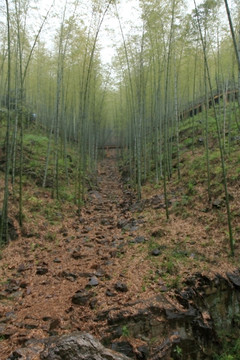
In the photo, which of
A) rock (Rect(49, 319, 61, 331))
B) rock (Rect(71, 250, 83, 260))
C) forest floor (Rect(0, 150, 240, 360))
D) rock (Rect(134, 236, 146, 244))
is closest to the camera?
rock (Rect(49, 319, 61, 331))

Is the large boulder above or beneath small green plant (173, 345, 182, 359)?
above

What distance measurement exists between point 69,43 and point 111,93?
935 centimetres

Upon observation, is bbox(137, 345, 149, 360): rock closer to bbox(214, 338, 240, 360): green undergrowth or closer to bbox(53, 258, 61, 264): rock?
bbox(214, 338, 240, 360): green undergrowth

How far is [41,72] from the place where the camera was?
1130 centimetres

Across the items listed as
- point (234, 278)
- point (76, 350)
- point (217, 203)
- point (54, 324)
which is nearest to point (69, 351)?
point (76, 350)

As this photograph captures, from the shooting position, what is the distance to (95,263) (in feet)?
13.3

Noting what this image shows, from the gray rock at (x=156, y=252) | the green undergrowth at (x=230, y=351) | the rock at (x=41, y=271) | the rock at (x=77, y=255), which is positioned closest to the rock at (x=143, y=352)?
the green undergrowth at (x=230, y=351)

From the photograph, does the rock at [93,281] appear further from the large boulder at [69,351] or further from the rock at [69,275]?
the large boulder at [69,351]

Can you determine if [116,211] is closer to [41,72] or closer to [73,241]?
[73,241]

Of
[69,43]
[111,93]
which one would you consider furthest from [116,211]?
[111,93]

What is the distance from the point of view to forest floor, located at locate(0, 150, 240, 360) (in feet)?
9.15

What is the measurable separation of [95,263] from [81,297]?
0.95m

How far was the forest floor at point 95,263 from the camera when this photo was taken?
279 cm

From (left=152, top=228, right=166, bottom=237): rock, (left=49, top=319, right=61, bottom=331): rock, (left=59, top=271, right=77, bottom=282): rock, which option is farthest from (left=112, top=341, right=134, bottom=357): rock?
(left=152, top=228, right=166, bottom=237): rock
